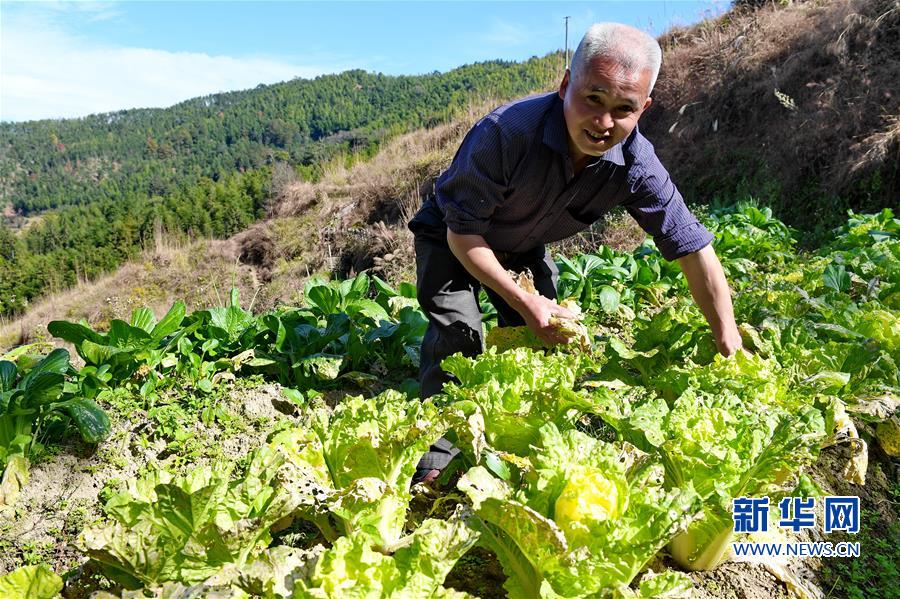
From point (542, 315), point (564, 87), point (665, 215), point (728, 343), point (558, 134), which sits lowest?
point (728, 343)

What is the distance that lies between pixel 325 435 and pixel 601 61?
137 cm

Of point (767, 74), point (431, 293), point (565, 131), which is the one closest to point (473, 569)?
point (431, 293)

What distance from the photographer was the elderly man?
1.96 metres

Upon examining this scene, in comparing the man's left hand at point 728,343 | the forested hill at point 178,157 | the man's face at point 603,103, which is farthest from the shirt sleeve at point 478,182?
the forested hill at point 178,157

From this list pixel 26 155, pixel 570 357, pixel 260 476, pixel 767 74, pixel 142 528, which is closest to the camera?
pixel 142 528

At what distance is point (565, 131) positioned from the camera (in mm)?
2205

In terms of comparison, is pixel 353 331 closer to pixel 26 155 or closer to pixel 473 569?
pixel 473 569

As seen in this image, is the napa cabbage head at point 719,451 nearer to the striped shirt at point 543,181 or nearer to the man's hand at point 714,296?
the man's hand at point 714,296

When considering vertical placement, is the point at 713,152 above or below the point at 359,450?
A: above

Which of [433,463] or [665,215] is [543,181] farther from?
[433,463]

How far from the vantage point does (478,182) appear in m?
2.19

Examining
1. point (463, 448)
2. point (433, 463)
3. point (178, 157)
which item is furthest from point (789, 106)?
point (178, 157)

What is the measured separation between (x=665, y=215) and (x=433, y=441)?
1276mm

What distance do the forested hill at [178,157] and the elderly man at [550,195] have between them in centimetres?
1558
